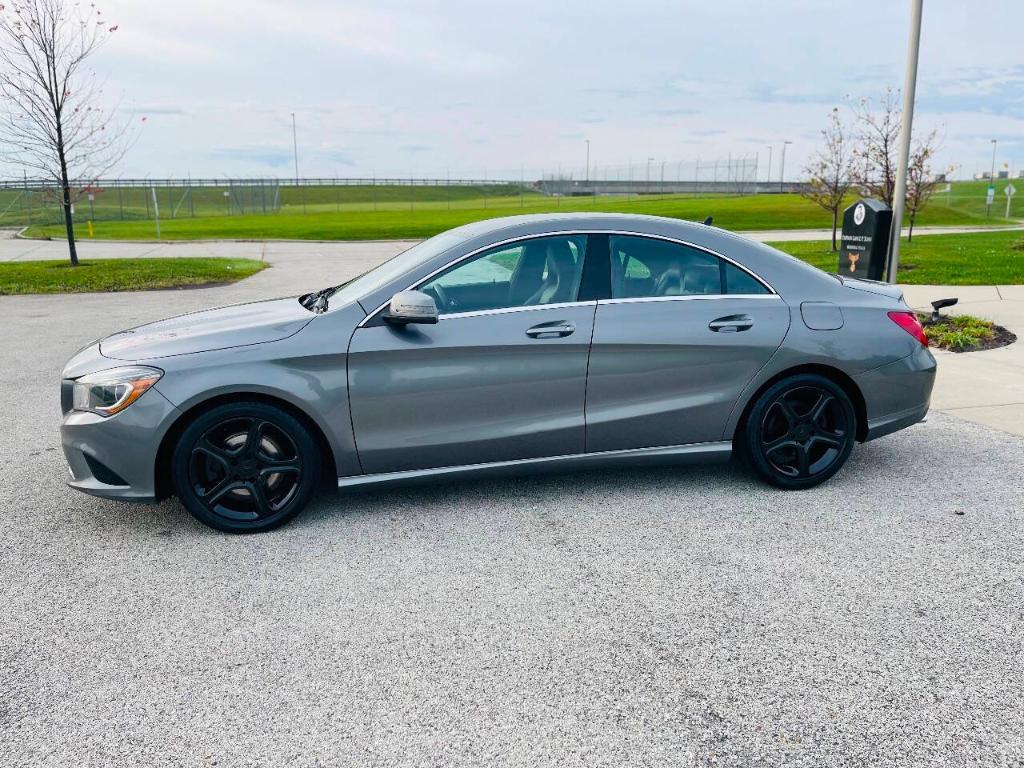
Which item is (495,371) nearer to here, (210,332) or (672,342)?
(672,342)

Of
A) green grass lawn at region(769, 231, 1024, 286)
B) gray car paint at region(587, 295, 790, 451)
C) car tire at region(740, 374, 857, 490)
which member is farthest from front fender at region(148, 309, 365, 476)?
green grass lawn at region(769, 231, 1024, 286)

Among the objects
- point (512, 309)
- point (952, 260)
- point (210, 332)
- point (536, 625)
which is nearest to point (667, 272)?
point (512, 309)

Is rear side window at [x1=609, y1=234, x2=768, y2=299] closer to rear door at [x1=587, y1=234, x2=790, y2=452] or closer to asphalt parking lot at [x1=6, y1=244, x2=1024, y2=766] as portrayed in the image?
rear door at [x1=587, y1=234, x2=790, y2=452]

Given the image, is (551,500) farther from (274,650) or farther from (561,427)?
(274,650)

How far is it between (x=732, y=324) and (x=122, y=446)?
3.16 m

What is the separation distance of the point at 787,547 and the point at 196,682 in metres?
2.69

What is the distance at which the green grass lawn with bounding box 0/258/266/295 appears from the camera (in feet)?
52.9

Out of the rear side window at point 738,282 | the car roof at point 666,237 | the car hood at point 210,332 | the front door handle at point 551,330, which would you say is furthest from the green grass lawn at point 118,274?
the rear side window at point 738,282

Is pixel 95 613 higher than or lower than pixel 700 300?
lower

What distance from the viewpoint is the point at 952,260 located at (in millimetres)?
17719

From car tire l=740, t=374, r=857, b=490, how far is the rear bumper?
0.12m

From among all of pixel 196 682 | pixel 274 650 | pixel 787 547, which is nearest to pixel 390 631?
pixel 274 650

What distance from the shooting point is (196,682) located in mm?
3100

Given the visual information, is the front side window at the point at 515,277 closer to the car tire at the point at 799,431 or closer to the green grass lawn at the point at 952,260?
the car tire at the point at 799,431
